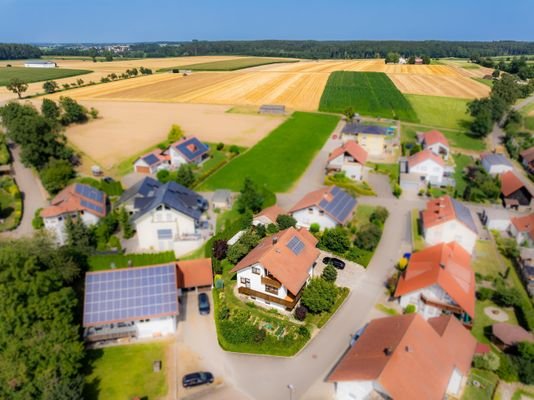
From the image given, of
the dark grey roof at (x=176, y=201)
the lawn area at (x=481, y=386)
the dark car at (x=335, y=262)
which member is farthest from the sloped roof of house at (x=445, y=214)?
the dark grey roof at (x=176, y=201)

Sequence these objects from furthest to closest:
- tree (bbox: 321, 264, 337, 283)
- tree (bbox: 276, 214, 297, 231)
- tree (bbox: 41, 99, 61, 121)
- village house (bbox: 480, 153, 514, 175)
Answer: tree (bbox: 41, 99, 61, 121) → village house (bbox: 480, 153, 514, 175) → tree (bbox: 276, 214, 297, 231) → tree (bbox: 321, 264, 337, 283)

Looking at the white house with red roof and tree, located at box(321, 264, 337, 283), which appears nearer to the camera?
tree, located at box(321, 264, 337, 283)

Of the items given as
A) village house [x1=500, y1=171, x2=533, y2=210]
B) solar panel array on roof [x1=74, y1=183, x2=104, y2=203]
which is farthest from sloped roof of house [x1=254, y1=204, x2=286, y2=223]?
village house [x1=500, y1=171, x2=533, y2=210]

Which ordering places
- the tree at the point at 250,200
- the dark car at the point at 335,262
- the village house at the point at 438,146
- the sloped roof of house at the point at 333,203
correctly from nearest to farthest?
1. the dark car at the point at 335,262
2. the sloped roof of house at the point at 333,203
3. the tree at the point at 250,200
4. the village house at the point at 438,146

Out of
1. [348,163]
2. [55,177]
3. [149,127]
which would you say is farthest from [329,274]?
[149,127]

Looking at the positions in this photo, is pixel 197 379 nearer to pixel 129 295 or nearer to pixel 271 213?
pixel 129 295

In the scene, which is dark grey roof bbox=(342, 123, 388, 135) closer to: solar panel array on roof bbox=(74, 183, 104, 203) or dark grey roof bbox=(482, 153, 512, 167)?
dark grey roof bbox=(482, 153, 512, 167)

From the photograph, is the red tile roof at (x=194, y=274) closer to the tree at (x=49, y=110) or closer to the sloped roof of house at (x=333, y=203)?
the sloped roof of house at (x=333, y=203)
